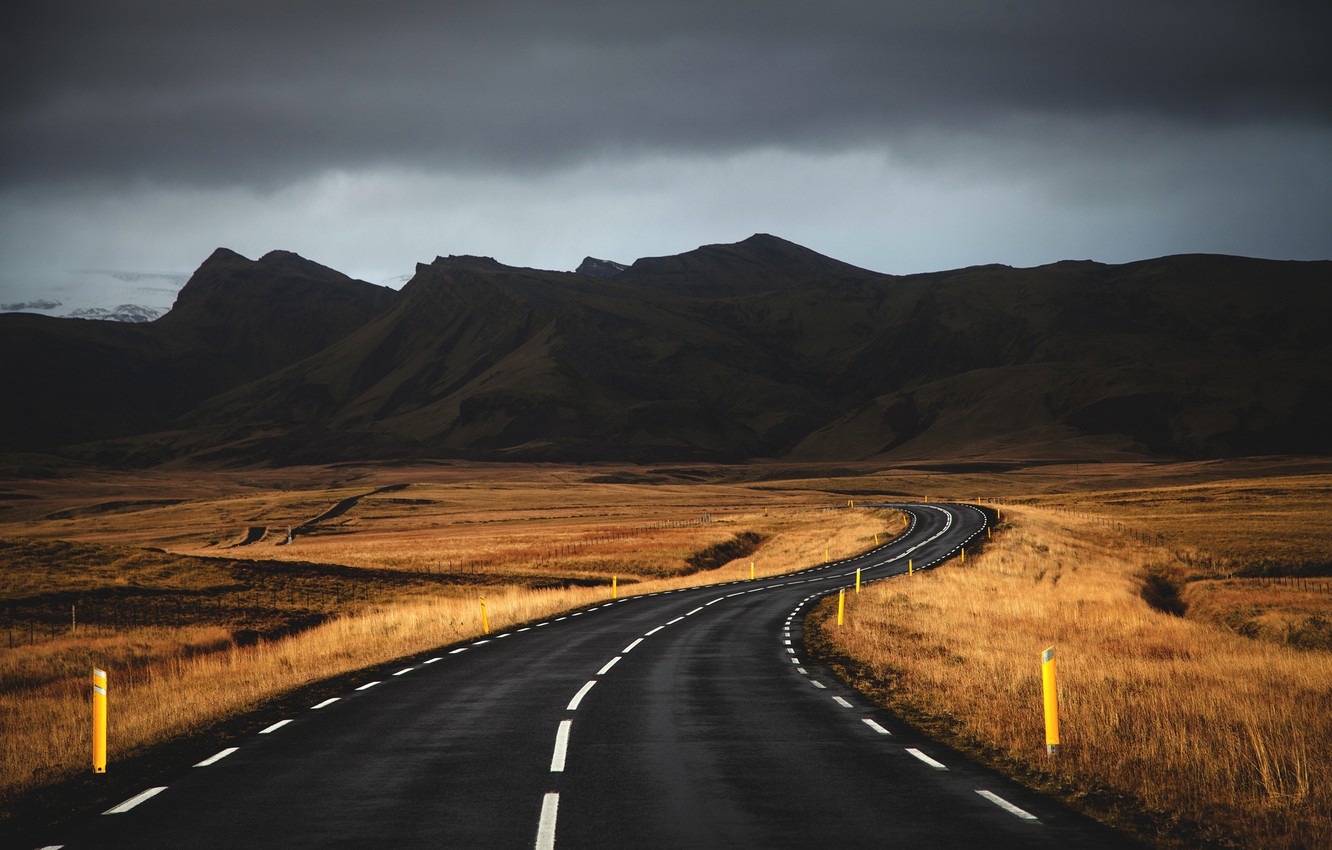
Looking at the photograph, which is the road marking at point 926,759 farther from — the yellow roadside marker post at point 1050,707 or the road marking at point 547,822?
the road marking at point 547,822

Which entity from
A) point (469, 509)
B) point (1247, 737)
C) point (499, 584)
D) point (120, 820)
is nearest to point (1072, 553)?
point (499, 584)

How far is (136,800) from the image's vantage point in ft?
33.3

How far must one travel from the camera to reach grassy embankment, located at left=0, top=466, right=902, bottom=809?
17.5 metres

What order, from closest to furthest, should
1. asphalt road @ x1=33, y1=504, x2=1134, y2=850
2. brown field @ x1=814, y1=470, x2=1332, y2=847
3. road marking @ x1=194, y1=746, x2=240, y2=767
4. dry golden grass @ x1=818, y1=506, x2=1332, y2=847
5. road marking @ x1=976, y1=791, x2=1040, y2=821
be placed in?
asphalt road @ x1=33, y1=504, x2=1134, y2=850
road marking @ x1=976, y1=791, x2=1040, y2=821
dry golden grass @ x1=818, y1=506, x2=1332, y2=847
brown field @ x1=814, y1=470, x2=1332, y2=847
road marking @ x1=194, y1=746, x2=240, y2=767

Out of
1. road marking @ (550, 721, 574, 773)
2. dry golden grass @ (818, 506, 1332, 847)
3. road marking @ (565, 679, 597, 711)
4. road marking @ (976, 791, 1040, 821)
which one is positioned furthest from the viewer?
road marking @ (565, 679, 597, 711)

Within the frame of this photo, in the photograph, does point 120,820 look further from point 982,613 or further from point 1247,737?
point 982,613

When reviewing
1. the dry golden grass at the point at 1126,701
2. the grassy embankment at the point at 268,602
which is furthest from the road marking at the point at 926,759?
the grassy embankment at the point at 268,602

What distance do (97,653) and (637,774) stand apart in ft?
72.7

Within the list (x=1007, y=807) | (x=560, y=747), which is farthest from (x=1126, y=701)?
(x=560, y=747)

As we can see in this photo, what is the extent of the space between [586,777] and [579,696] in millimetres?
5981

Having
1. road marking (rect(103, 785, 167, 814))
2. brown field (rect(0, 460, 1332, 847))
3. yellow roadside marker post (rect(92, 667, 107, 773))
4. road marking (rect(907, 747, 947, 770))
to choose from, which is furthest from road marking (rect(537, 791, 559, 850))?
yellow roadside marker post (rect(92, 667, 107, 773))

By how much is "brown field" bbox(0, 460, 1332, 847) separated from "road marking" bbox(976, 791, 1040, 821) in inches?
26.1

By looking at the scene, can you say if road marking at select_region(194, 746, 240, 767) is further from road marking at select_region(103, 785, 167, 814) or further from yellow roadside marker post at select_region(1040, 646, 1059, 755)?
yellow roadside marker post at select_region(1040, 646, 1059, 755)

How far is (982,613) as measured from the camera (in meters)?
33.5
